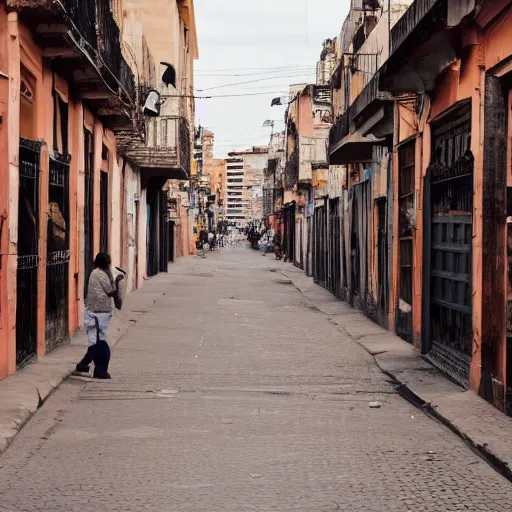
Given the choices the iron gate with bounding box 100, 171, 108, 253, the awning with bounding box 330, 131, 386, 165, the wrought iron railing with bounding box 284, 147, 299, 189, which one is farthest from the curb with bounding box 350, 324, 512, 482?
the wrought iron railing with bounding box 284, 147, 299, 189

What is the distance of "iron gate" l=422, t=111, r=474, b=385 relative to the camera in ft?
34.9

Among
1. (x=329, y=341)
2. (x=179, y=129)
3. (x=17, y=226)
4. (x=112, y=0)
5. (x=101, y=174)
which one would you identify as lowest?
(x=329, y=341)

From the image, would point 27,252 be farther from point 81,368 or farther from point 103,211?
point 103,211

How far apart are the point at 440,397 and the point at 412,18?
15.7 ft

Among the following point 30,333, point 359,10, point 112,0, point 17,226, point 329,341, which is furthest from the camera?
point 359,10

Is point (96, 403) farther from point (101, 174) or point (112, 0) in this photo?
point (112, 0)

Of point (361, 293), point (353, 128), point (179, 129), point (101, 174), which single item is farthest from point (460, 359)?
point (179, 129)

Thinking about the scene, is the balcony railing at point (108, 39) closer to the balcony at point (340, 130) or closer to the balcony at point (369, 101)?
the balcony at point (369, 101)

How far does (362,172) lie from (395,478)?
1491 centimetres

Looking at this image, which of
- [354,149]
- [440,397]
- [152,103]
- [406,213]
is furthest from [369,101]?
[152,103]

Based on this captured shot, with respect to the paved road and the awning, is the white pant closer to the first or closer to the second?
the paved road

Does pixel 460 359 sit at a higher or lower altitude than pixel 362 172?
lower

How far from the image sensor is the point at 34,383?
980 centimetres

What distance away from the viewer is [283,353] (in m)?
13.4
